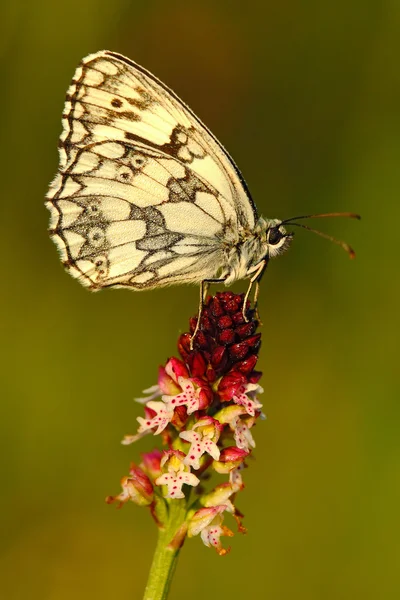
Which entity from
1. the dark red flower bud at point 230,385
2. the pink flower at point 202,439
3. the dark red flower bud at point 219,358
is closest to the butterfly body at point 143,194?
the dark red flower bud at point 219,358

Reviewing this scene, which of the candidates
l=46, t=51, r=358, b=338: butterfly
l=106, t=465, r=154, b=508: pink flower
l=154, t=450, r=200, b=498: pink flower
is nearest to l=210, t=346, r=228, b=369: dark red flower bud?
l=154, t=450, r=200, b=498: pink flower

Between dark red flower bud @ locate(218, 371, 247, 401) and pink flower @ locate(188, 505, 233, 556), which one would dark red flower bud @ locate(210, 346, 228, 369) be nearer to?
dark red flower bud @ locate(218, 371, 247, 401)

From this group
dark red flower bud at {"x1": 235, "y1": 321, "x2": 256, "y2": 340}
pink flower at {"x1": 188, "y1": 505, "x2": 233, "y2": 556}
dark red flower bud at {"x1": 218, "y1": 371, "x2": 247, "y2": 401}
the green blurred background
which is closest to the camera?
pink flower at {"x1": 188, "y1": 505, "x2": 233, "y2": 556}

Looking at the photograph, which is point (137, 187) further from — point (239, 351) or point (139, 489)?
point (139, 489)

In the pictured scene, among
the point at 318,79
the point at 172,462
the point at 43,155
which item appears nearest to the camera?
the point at 172,462

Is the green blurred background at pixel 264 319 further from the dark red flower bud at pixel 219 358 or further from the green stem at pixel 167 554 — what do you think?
the dark red flower bud at pixel 219 358

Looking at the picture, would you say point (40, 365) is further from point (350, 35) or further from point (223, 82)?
point (350, 35)

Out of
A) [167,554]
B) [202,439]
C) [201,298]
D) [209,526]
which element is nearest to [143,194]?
[201,298]

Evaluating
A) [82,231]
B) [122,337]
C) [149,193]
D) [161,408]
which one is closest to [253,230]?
[149,193]
